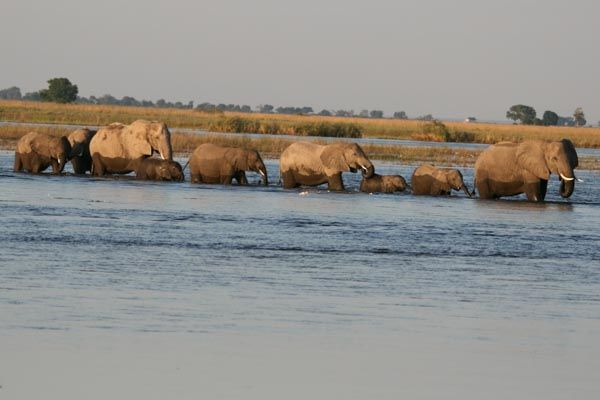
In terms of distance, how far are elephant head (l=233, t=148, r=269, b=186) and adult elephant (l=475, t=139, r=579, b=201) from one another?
15.8 ft

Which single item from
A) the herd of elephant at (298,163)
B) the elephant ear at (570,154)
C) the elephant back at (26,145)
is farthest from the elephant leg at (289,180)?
the elephant back at (26,145)

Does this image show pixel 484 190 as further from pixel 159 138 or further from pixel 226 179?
pixel 159 138

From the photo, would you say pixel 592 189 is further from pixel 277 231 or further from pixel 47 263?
pixel 47 263

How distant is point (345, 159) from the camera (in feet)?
98.3

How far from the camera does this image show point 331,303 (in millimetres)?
13102

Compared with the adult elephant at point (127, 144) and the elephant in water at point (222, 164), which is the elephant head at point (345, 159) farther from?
the adult elephant at point (127, 144)

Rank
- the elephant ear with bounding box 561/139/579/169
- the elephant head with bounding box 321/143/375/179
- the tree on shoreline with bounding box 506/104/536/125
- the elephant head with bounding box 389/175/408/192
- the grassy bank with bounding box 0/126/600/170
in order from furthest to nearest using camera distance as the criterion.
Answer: the tree on shoreline with bounding box 506/104/536/125 → the grassy bank with bounding box 0/126/600/170 → the elephant head with bounding box 389/175/408/192 → the elephant head with bounding box 321/143/375/179 → the elephant ear with bounding box 561/139/579/169

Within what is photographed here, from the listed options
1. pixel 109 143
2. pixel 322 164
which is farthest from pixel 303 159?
pixel 109 143

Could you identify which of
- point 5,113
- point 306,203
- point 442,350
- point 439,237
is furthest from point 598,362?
point 5,113

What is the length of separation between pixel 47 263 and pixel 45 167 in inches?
730

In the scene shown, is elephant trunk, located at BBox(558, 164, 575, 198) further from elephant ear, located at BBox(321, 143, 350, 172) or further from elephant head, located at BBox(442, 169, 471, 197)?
elephant ear, located at BBox(321, 143, 350, 172)

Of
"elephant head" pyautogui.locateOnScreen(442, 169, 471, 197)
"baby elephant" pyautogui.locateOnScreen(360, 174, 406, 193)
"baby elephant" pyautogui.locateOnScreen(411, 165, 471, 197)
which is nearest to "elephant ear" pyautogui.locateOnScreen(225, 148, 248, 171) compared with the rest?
"baby elephant" pyautogui.locateOnScreen(360, 174, 406, 193)

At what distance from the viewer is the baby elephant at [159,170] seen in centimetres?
3180

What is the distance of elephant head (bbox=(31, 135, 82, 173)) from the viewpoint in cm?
3281
